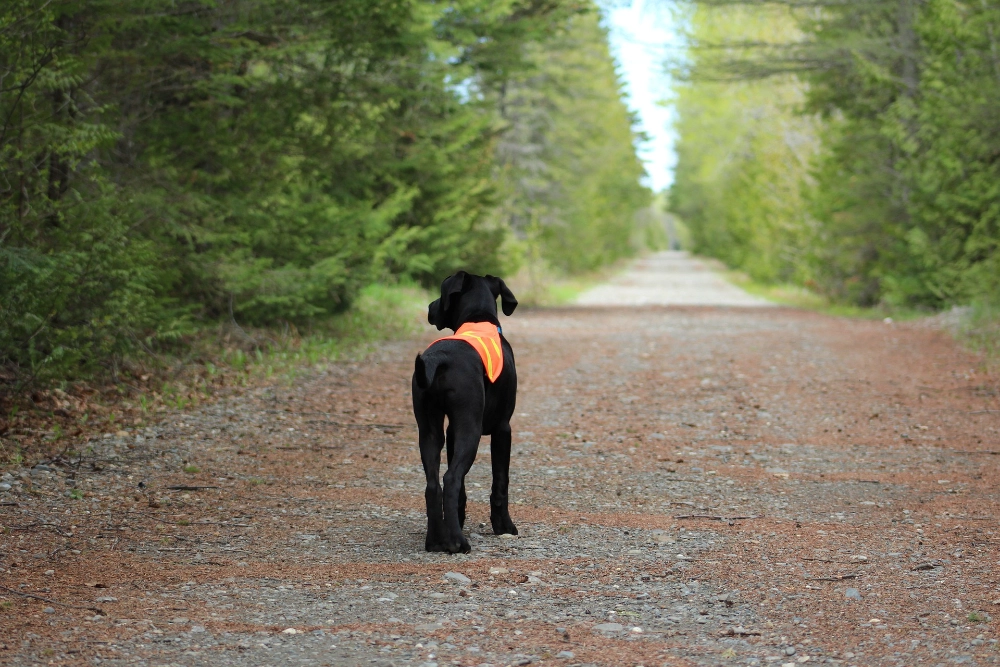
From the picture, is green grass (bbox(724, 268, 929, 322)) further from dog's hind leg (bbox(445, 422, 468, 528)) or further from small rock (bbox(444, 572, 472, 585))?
small rock (bbox(444, 572, 472, 585))

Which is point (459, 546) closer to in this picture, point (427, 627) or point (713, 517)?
point (427, 627)

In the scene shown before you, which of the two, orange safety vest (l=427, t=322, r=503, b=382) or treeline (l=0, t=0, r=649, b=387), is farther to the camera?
treeline (l=0, t=0, r=649, b=387)

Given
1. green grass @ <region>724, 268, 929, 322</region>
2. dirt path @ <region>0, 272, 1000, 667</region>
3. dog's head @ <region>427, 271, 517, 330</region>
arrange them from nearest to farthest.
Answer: dirt path @ <region>0, 272, 1000, 667</region>
dog's head @ <region>427, 271, 517, 330</region>
green grass @ <region>724, 268, 929, 322</region>

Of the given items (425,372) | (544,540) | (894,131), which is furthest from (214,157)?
(894,131)

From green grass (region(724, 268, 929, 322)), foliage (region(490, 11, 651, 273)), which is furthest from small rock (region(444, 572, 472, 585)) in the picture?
green grass (region(724, 268, 929, 322))

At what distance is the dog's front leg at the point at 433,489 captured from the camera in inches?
216

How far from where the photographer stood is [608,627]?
4.43 m

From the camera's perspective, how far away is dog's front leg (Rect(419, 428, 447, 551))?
5.49 meters

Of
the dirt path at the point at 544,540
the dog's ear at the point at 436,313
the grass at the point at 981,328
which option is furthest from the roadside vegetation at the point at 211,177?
the grass at the point at 981,328

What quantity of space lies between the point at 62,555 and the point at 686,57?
20.1 meters

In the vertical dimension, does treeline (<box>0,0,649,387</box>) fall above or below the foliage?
below

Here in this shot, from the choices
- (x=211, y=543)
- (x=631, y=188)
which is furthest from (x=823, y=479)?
(x=631, y=188)

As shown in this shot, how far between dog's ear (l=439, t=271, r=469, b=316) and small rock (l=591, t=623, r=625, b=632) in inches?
95.1

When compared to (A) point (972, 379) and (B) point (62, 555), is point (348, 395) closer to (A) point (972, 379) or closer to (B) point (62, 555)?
(B) point (62, 555)
